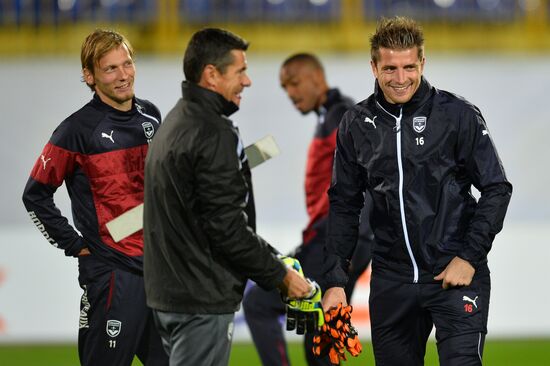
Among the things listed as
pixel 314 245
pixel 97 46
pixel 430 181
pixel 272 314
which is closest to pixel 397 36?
pixel 430 181

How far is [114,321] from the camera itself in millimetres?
4613

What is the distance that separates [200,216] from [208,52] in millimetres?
588

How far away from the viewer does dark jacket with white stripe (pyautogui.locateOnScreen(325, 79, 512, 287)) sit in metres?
4.21

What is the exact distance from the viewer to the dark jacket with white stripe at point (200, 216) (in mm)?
3650

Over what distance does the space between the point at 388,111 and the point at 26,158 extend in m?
6.44

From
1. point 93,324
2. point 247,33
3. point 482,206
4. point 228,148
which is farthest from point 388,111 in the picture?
point 247,33

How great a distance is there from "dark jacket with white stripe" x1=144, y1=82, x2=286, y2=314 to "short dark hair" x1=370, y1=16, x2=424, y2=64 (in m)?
0.81

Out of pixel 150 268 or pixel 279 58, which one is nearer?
pixel 150 268

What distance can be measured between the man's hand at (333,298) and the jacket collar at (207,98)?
0.99 meters

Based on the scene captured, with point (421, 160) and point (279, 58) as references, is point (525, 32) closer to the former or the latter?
point (279, 58)

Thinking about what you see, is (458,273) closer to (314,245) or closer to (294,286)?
(294,286)

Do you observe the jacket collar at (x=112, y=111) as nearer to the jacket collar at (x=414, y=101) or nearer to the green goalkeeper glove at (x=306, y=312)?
the jacket collar at (x=414, y=101)

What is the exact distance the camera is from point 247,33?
Answer: 12008 mm

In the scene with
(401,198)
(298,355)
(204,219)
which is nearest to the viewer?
(204,219)
